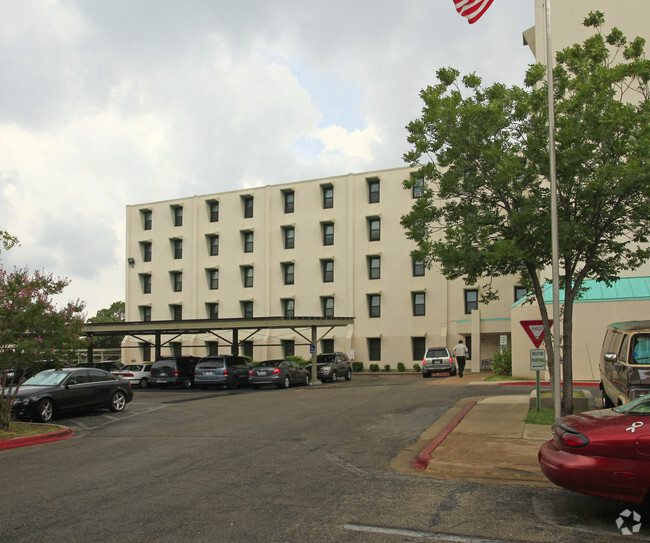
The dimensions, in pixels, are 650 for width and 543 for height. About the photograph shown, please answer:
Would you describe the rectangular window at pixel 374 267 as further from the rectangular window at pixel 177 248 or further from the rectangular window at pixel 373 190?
the rectangular window at pixel 177 248

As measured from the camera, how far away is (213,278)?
170 feet

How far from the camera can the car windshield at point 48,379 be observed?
16922mm

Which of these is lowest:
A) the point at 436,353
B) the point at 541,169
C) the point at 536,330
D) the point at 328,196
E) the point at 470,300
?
the point at 436,353

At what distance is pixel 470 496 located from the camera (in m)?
7.48

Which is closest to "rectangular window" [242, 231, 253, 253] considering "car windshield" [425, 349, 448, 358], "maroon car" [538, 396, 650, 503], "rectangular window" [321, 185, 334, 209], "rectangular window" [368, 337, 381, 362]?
"rectangular window" [321, 185, 334, 209]

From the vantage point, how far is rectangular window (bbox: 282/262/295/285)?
48.4 m

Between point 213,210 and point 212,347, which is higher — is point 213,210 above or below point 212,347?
above

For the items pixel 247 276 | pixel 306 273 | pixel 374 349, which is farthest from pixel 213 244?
pixel 374 349

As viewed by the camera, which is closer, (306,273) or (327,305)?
(327,305)

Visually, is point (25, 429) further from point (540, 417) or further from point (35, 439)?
point (540, 417)

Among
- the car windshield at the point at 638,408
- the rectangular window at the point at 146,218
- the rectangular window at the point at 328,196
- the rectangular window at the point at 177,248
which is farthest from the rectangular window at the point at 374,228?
the car windshield at the point at 638,408

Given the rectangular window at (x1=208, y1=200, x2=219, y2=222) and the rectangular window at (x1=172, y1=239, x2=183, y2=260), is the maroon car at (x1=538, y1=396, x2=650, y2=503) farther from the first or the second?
the rectangular window at (x1=172, y1=239, x2=183, y2=260)

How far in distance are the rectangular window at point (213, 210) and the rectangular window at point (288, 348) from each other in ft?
40.0

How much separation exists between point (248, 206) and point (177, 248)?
25.7 feet
